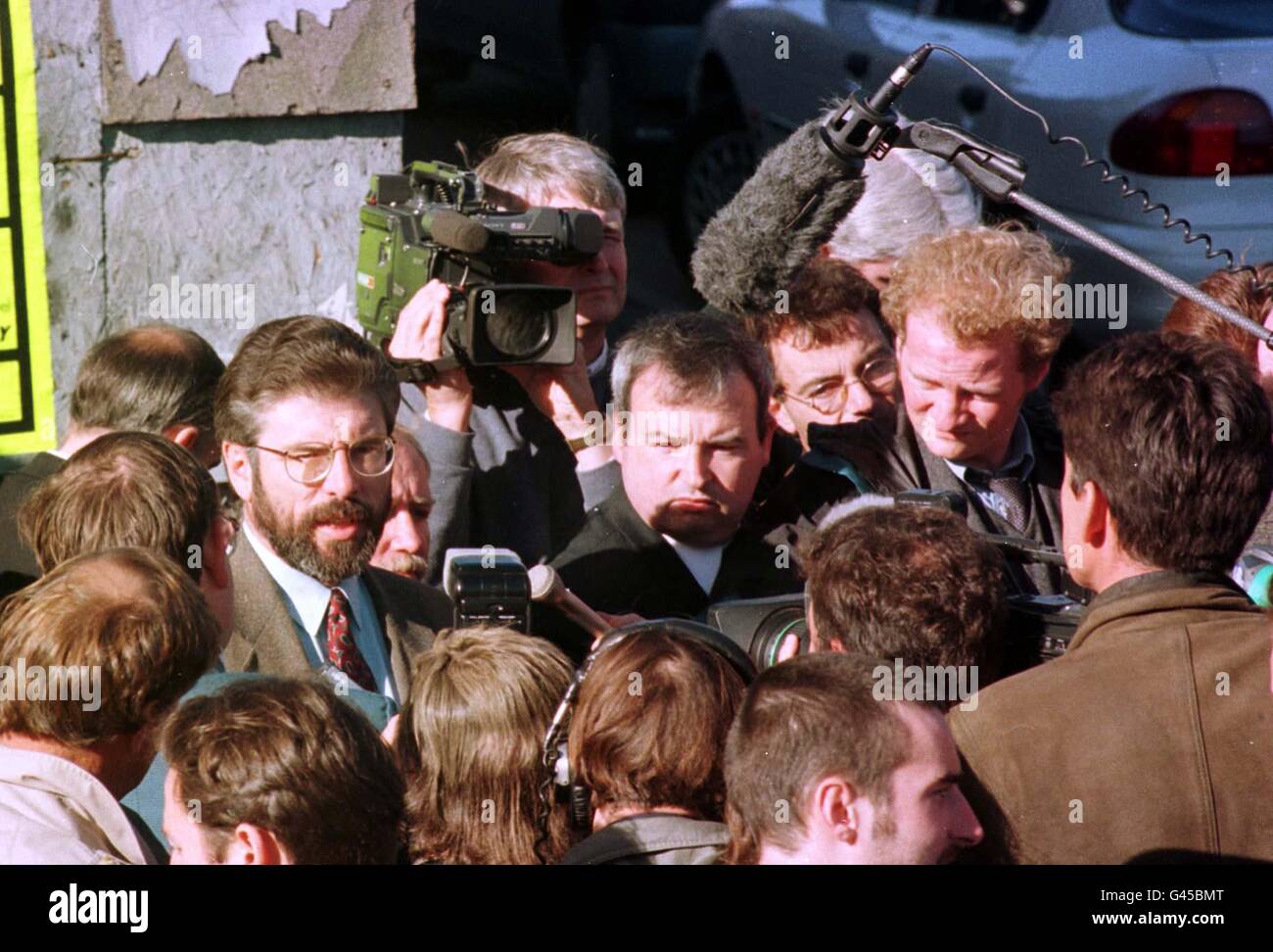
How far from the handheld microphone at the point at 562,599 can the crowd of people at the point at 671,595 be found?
2.0 inches

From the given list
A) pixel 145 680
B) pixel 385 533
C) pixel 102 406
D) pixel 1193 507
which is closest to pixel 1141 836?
pixel 1193 507

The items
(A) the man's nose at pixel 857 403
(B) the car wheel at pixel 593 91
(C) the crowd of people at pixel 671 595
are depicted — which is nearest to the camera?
(C) the crowd of people at pixel 671 595

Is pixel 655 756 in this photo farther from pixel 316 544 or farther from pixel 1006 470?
pixel 1006 470

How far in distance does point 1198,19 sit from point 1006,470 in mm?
1465

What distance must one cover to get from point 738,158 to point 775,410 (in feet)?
5.01

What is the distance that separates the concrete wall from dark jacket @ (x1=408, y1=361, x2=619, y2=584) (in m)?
1.12

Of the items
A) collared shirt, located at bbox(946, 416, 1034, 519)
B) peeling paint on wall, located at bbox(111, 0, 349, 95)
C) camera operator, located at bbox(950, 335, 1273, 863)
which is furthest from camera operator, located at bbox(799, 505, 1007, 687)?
peeling paint on wall, located at bbox(111, 0, 349, 95)

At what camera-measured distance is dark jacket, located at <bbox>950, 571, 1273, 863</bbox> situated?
2438 mm

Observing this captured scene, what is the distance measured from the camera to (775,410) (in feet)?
12.6

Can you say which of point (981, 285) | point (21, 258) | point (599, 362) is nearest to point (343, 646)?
point (599, 362)

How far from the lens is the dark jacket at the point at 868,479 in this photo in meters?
3.49

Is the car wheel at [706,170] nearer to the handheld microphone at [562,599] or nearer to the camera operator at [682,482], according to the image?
the camera operator at [682,482]

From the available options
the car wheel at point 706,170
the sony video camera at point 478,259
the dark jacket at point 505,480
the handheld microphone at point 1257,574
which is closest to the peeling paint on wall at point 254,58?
the car wheel at point 706,170
